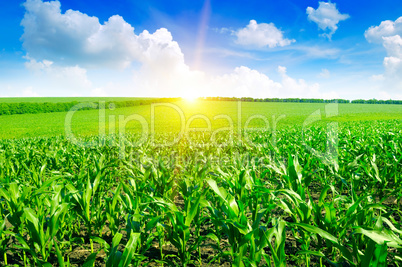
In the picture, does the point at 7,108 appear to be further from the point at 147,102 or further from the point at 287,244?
the point at 287,244

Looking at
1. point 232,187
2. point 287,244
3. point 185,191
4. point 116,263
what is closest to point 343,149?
point 287,244

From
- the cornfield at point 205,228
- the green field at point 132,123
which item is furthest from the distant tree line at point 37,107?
the cornfield at point 205,228

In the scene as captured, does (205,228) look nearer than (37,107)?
Yes

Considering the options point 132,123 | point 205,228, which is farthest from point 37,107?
point 205,228

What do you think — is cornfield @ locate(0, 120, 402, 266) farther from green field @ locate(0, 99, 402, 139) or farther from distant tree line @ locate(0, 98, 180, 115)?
distant tree line @ locate(0, 98, 180, 115)

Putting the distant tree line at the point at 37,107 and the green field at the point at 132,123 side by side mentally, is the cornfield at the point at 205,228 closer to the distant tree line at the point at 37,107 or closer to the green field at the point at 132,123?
the green field at the point at 132,123

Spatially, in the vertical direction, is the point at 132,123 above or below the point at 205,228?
above

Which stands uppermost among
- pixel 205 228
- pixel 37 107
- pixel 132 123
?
pixel 37 107

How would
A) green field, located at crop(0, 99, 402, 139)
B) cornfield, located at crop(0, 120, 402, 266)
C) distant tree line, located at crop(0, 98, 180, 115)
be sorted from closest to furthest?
cornfield, located at crop(0, 120, 402, 266), green field, located at crop(0, 99, 402, 139), distant tree line, located at crop(0, 98, 180, 115)

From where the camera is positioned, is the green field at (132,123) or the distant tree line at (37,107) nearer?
the green field at (132,123)

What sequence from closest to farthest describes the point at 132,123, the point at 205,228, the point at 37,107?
the point at 205,228 → the point at 132,123 → the point at 37,107

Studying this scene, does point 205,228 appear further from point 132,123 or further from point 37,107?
point 37,107

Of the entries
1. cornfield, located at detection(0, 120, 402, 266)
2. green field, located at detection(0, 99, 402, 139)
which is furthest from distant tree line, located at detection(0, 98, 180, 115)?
cornfield, located at detection(0, 120, 402, 266)

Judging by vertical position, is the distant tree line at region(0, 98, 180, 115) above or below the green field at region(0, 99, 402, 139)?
above
